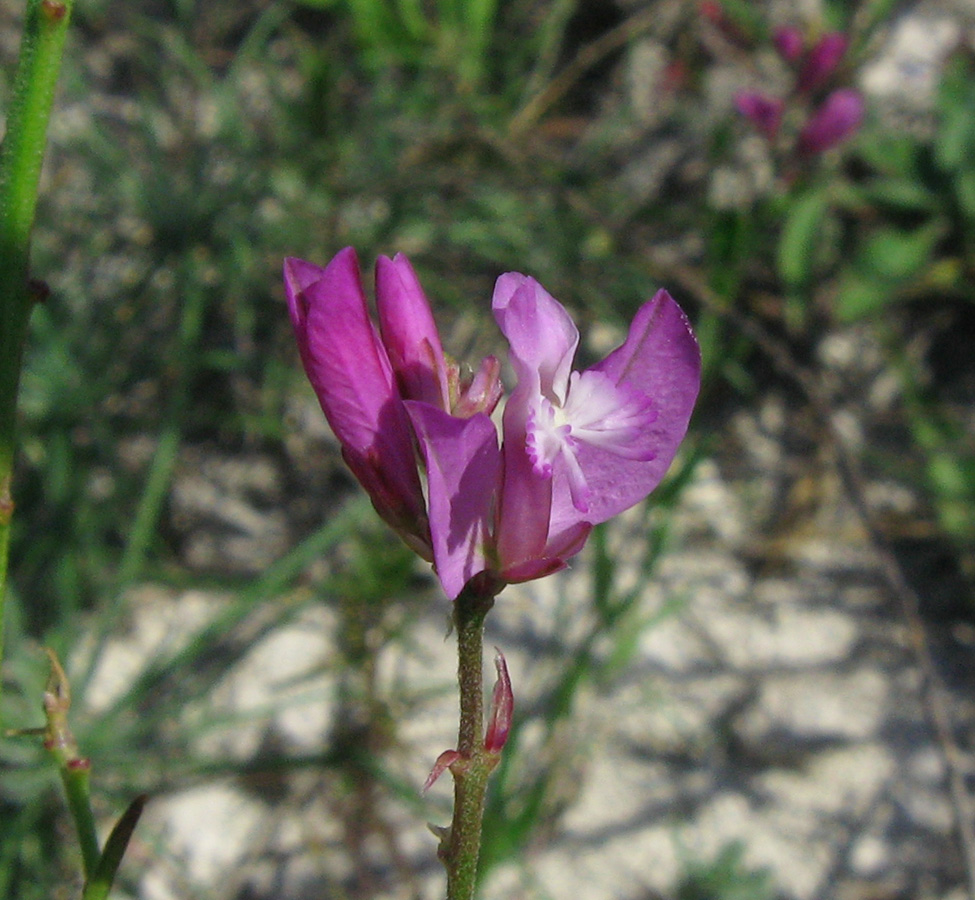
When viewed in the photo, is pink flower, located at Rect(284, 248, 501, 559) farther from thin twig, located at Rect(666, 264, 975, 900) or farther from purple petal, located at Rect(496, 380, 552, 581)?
thin twig, located at Rect(666, 264, 975, 900)

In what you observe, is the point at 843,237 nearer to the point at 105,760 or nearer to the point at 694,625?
the point at 694,625

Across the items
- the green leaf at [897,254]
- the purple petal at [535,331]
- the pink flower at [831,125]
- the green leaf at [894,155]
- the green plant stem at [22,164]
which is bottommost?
the purple petal at [535,331]

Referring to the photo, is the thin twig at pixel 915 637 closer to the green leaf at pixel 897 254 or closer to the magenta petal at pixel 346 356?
the green leaf at pixel 897 254

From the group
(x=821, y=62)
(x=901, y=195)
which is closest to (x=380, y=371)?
(x=821, y=62)

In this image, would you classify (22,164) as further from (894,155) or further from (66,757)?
(894,155)

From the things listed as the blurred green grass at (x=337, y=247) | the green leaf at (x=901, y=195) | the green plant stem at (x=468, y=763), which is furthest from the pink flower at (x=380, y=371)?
the green leaf at (x=901, y=195)

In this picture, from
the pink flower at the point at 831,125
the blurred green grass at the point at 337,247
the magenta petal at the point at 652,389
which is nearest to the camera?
the magenta petal at the point at 652,389

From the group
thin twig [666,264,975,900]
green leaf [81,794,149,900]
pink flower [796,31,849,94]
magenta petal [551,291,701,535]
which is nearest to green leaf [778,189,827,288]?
pink flower [796,31,849,94]

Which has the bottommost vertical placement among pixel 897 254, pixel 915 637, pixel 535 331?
pixel 915 637
